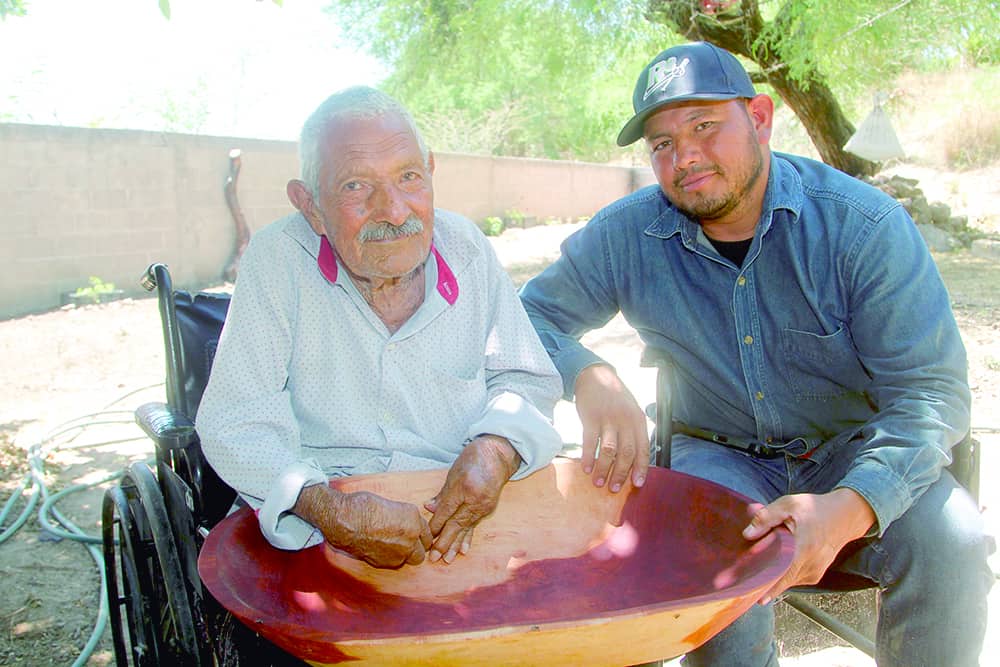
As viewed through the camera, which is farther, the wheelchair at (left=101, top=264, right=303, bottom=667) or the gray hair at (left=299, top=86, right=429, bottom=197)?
the gray hair at (left=299, top=86, right=429, bottom=197)

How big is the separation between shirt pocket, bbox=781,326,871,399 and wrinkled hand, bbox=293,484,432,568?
3.12 ft

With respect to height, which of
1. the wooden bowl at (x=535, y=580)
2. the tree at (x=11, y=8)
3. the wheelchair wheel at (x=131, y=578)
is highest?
the tree at (x=11, y=8)

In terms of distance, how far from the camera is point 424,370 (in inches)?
71.5

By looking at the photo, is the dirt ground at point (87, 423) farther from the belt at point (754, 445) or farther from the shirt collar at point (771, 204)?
the shirt collar at point (771, 204)

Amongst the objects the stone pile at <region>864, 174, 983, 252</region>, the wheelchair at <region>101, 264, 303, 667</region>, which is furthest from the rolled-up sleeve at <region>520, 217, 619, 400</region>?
the stone pile at <region>864, 174, 983, 252</region>

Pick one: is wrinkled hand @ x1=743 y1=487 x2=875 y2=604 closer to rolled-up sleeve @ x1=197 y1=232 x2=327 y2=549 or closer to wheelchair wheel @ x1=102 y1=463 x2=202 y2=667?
rolled-up sleeve @ x1=197 y1=232 x2=327 y2=549

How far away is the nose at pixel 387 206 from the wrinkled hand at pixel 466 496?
0.47 m

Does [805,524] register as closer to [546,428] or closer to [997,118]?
[546,428]

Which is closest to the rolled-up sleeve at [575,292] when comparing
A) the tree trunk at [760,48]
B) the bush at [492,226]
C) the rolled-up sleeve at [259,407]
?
the rolled-up sleeve at [259,407]

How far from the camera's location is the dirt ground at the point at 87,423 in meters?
2.58

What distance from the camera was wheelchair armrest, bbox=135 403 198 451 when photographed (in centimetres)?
172

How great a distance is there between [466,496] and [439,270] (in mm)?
531

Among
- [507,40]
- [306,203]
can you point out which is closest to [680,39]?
[507,40]

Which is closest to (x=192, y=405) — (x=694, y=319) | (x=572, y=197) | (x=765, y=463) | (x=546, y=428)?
(x=546, y=428)
